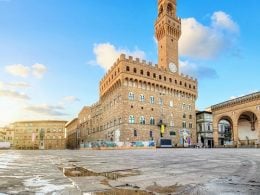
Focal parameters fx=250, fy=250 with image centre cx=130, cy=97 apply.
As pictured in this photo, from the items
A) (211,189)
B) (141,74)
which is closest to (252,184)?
(211,189)

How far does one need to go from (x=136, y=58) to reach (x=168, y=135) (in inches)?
669

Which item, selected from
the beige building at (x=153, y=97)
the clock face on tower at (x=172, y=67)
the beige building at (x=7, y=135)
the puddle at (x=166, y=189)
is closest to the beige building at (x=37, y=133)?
the beige building at (x=7, y=135)

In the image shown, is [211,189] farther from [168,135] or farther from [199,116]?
[199,116]

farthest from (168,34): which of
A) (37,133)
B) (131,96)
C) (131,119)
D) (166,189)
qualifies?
(37,133)

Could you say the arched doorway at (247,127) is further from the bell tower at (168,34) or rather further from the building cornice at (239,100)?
the bell tower at (168,34)

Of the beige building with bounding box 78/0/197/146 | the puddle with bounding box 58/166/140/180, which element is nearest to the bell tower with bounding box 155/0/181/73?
the beige building with bounding box 78/0/197/146

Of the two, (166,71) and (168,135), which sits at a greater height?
(166,71)

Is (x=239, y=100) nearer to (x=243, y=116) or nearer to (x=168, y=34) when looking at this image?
(x=243, y=116)

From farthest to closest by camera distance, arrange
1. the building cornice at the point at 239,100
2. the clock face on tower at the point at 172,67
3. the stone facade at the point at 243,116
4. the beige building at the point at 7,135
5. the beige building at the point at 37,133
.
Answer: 1. the beige building at the point at 7,135
2. the beige building at the point at 37,133
3. the clock face on tower at the point at 172,67
4. the stone facade at the point at 243,116
5. the building cornice at the point at 239,100

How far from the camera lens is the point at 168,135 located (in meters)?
51.3

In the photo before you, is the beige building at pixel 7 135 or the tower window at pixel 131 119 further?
the beige building at pixel 7 135

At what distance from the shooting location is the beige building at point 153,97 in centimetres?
4653

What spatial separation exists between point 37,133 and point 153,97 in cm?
7283

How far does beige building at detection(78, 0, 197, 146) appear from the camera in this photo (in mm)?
46531
